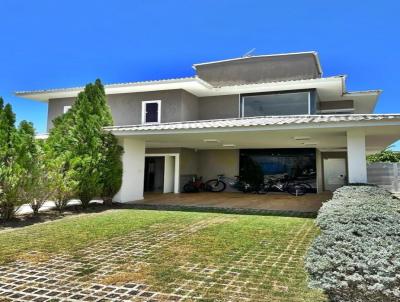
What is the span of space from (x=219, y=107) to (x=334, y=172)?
9.43 meters

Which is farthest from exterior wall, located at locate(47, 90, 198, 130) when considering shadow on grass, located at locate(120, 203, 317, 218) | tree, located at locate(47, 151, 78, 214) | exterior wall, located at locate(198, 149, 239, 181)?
tree, located at locate(47, 151, 78, 214)

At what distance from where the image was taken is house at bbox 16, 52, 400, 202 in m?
15.6

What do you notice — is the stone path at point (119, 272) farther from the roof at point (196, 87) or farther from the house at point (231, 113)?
the roof at point (196, 87)

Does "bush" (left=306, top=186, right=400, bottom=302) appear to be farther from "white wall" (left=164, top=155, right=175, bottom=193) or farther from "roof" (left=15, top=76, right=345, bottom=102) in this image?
"white wall" (left=164, top=155, right=175, bottom=193)

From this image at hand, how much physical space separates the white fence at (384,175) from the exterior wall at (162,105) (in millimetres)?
9762

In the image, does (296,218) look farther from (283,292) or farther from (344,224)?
(283,292)

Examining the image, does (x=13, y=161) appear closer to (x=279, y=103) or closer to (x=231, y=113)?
(x=231, y=113)

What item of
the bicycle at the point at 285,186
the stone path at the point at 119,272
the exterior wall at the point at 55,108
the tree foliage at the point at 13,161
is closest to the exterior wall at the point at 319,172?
the bicycle at the point at 285,186

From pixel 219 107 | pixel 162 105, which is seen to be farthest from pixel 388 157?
pixel 162 105

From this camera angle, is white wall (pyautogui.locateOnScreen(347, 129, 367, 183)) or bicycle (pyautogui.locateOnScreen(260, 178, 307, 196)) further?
bicycle (pyautogui.locateOnScreen(260, 178, 307, 196))

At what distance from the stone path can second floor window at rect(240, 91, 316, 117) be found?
439 inches

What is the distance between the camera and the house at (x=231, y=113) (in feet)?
51.1

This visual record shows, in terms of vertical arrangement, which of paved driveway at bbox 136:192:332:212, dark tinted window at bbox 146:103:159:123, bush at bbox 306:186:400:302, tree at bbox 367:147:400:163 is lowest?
paved driveway at bbox 136:192:332:212

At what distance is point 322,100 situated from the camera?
763 inches
